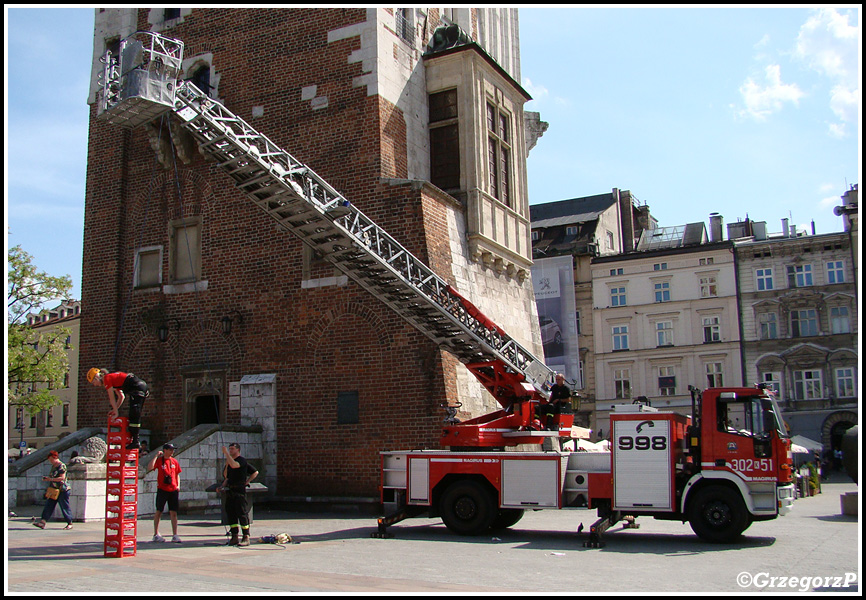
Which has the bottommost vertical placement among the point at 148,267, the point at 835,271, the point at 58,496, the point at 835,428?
the point at 58,496

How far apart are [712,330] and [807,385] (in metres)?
5.89

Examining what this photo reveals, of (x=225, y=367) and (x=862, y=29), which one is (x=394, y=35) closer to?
(x=225, y=367)

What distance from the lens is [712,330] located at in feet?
159

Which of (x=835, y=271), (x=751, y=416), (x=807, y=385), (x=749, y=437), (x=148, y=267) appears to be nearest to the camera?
(x=749, y=437)

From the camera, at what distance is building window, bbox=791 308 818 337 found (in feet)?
153

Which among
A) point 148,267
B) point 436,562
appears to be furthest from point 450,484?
point 148,267

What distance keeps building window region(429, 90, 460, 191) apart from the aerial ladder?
6149mm

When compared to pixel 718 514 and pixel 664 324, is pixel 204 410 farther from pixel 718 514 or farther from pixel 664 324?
pixel 664 324

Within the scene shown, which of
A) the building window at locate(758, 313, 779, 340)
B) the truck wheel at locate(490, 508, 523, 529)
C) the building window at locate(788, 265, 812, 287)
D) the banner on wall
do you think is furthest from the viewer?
the building window at locate(788, 265, 812, 287)

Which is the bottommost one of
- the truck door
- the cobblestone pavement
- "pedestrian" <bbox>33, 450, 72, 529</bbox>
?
the cobblestone pavement

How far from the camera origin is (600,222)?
53344 millimetres

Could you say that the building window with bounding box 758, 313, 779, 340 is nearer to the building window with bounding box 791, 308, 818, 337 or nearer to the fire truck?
the building window with bounding box 791, 308, 818, 337

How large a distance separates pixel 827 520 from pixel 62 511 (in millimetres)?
14968

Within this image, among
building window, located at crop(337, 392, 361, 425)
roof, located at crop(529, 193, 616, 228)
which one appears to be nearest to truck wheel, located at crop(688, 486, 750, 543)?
building window, located at crop(337, 392, 361, 425)
